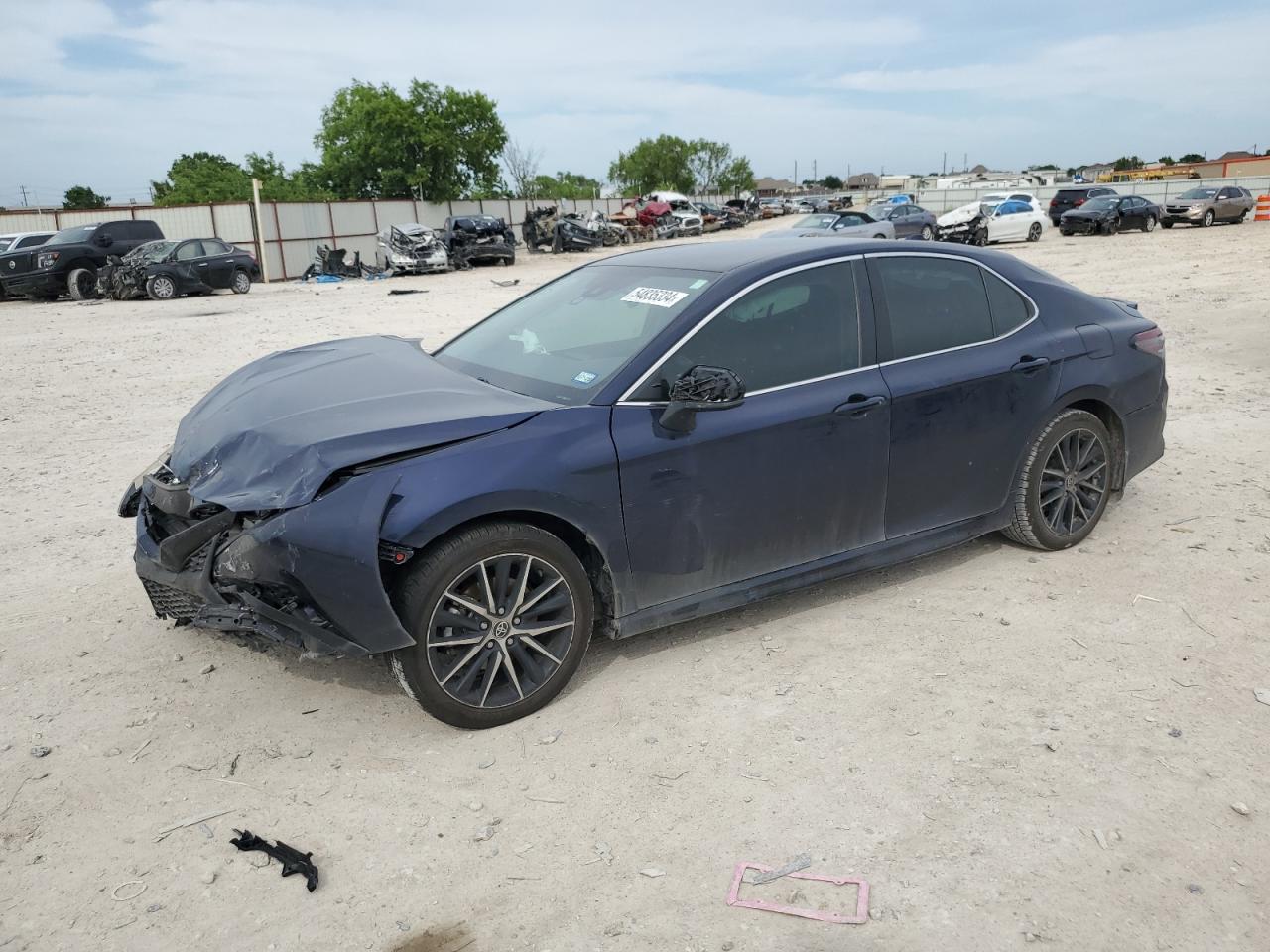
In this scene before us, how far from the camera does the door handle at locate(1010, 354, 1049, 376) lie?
4762 millimetres

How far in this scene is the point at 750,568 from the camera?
4.10 m

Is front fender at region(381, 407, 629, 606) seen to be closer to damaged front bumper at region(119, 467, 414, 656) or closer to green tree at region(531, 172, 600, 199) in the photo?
damaged front bumper at region(119, 467, 414, 656)

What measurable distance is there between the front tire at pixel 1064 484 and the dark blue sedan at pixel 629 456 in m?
0.02

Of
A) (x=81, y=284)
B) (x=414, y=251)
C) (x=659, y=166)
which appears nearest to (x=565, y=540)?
(x=81, y=284)

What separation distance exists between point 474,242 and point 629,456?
30789 mm

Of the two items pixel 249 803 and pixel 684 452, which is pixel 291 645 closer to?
pixel 249 803

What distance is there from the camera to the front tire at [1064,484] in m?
4.94

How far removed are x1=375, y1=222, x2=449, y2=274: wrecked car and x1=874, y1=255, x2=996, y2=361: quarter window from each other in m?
27.9

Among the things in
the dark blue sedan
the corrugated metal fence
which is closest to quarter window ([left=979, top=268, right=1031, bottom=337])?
the dark blue sedan

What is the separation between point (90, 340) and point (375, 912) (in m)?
14.9

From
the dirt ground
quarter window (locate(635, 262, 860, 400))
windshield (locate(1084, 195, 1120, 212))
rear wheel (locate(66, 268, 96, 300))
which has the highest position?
windshield (locate(1084, 195, 1120, 212))

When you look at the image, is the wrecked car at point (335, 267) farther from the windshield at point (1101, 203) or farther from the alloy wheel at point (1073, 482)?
the alloy wheel at point (1073, 482)

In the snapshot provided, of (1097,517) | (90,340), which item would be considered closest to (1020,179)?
(90,340)

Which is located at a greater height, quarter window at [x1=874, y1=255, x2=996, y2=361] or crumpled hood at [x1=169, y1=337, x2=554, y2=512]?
quarter window at [x1=874, y1=255, x2=996, y2=361]
